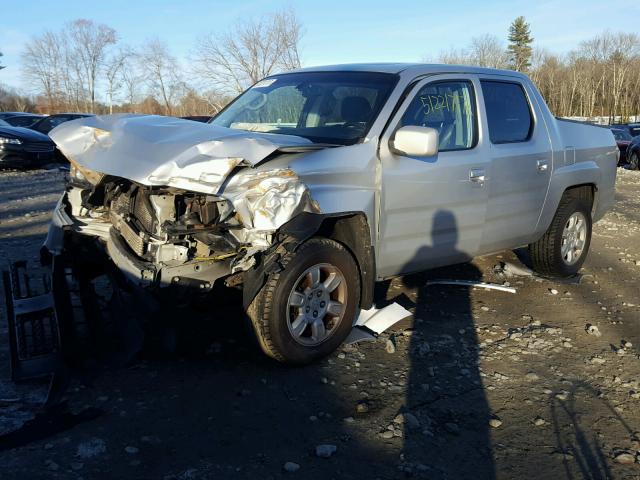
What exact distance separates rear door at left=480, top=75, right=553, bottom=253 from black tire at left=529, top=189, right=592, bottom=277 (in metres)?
0.34

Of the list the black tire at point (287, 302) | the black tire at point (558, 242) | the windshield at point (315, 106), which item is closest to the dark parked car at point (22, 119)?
the windshield at point (315, 106)

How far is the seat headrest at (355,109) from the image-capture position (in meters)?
4.20

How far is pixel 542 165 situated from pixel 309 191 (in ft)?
8.78

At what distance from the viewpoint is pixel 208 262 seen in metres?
3.61

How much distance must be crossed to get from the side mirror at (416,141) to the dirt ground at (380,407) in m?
1.31

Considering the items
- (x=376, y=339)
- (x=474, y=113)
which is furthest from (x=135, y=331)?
(x=474, y=113)

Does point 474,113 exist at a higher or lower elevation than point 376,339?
higher

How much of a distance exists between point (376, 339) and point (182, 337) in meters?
1.36

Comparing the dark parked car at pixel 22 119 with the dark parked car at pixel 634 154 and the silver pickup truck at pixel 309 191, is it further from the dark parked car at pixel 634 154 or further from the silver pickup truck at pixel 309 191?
the dark parked car at pixel 634 154

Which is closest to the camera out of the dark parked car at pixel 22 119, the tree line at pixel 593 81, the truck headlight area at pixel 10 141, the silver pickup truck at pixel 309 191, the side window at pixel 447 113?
the silver pickup truck at pixel 309 191

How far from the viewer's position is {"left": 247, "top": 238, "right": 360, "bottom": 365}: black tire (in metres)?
3.54

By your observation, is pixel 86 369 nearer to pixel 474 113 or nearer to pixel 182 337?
pixel 182 337

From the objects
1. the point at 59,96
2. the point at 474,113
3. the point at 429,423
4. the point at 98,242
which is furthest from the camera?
the point at 59,96

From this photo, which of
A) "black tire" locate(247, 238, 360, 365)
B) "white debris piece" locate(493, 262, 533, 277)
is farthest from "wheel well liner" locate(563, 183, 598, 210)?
"black tire" locate(247, 238, 360, 365)
